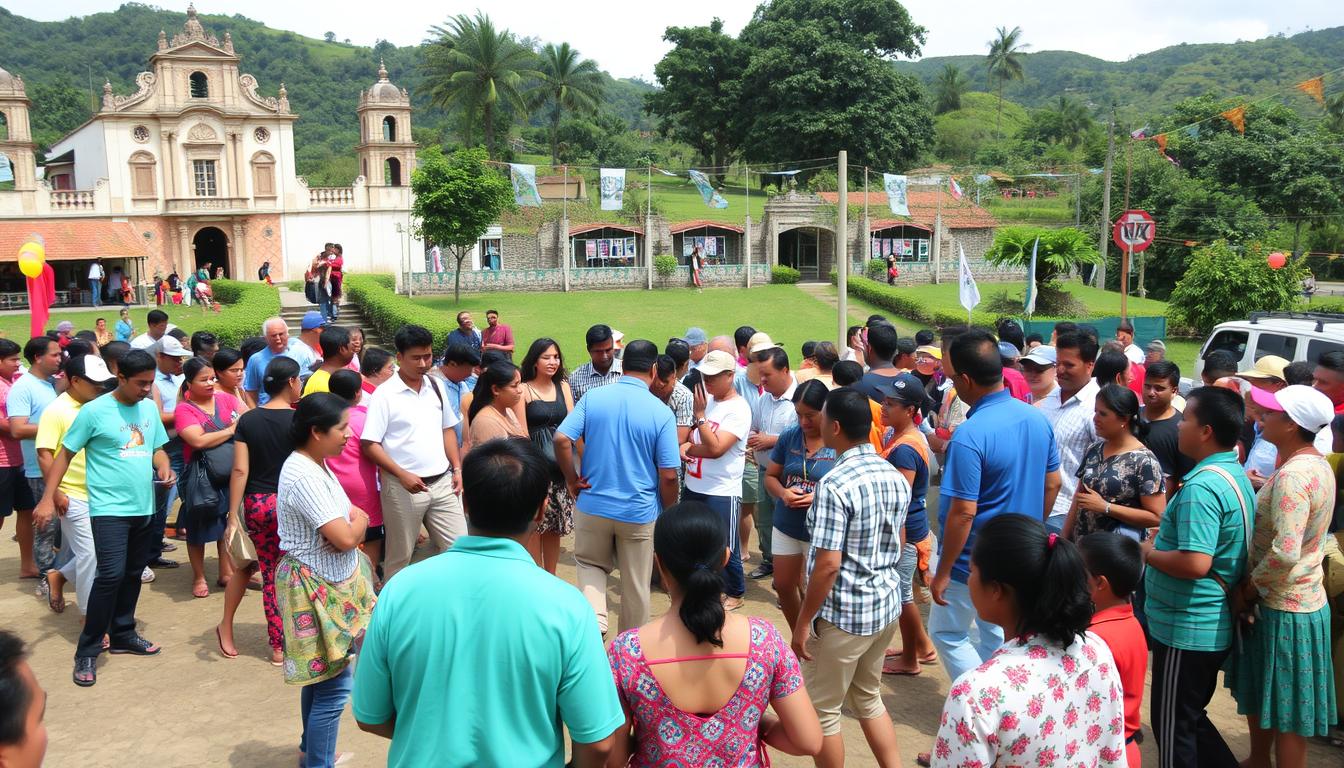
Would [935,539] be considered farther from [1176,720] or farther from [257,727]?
[257,727]

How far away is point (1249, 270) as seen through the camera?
20453 millimetres

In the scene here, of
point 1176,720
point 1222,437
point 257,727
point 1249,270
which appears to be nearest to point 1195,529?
point 1222,437

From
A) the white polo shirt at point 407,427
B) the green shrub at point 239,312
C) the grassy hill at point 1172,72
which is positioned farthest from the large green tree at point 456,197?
the grassy hill at point 1172,72

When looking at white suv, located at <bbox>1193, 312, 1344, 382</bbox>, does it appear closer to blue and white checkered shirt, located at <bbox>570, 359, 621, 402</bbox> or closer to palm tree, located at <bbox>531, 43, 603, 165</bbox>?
blue and white checkered shirt, located at <bbox>570, 359, 621, 402</bbox>

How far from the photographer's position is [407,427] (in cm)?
501

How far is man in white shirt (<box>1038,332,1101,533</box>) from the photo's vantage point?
4938 mm

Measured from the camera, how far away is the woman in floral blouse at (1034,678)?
2164 millimetres

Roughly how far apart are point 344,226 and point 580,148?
78.2ft

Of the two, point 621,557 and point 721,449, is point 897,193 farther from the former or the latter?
point 621,557

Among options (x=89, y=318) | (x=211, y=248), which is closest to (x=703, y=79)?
(x=211, y=248)

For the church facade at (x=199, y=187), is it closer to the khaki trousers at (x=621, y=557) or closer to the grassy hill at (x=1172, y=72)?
the khaki trousers at (x=621, y=557)

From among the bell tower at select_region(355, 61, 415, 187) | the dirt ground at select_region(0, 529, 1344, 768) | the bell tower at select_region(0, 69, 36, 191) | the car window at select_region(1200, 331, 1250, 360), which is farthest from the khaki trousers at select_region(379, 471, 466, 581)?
the bell tower at select_region(0, 69, 36, 191)

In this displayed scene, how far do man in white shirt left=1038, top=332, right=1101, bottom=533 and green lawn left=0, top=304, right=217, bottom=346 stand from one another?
63.0 ft

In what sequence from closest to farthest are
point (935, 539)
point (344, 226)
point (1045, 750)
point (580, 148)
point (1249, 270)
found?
1. point (1045, 750)
2. point (935, 539)
3. point (1249, 270)
4. point (344, 226)
5. point (580, 148)
